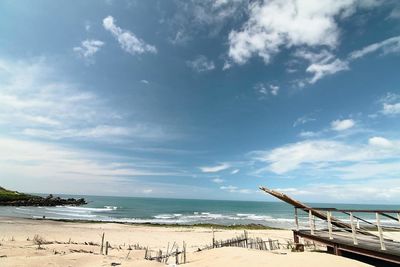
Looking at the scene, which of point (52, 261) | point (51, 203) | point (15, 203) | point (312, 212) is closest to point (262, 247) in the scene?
point (312, 212)

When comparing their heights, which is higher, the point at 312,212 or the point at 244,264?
the point at 312,212

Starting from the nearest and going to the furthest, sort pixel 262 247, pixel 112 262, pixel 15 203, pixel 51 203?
pixel 112 262 < pixel 262 247 < pixel 15 203 < pixel 51 203

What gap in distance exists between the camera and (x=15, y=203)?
3125 inches

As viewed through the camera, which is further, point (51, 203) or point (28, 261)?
point (51, 203)

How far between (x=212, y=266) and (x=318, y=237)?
5.79 metres

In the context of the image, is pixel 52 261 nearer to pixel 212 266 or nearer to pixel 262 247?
pixel 212 266

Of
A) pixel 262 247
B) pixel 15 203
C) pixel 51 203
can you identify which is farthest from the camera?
pixel 51 203

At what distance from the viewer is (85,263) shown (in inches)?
496

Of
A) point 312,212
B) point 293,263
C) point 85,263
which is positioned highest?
point 312,212

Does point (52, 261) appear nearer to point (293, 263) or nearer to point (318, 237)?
point (293, 263)

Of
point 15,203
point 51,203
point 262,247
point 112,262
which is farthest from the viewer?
point 51,203

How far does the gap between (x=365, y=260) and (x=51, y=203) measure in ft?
327

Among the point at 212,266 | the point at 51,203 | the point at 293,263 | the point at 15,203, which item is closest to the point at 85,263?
the point at 212,266

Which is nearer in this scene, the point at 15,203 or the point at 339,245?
the point at 339,245
